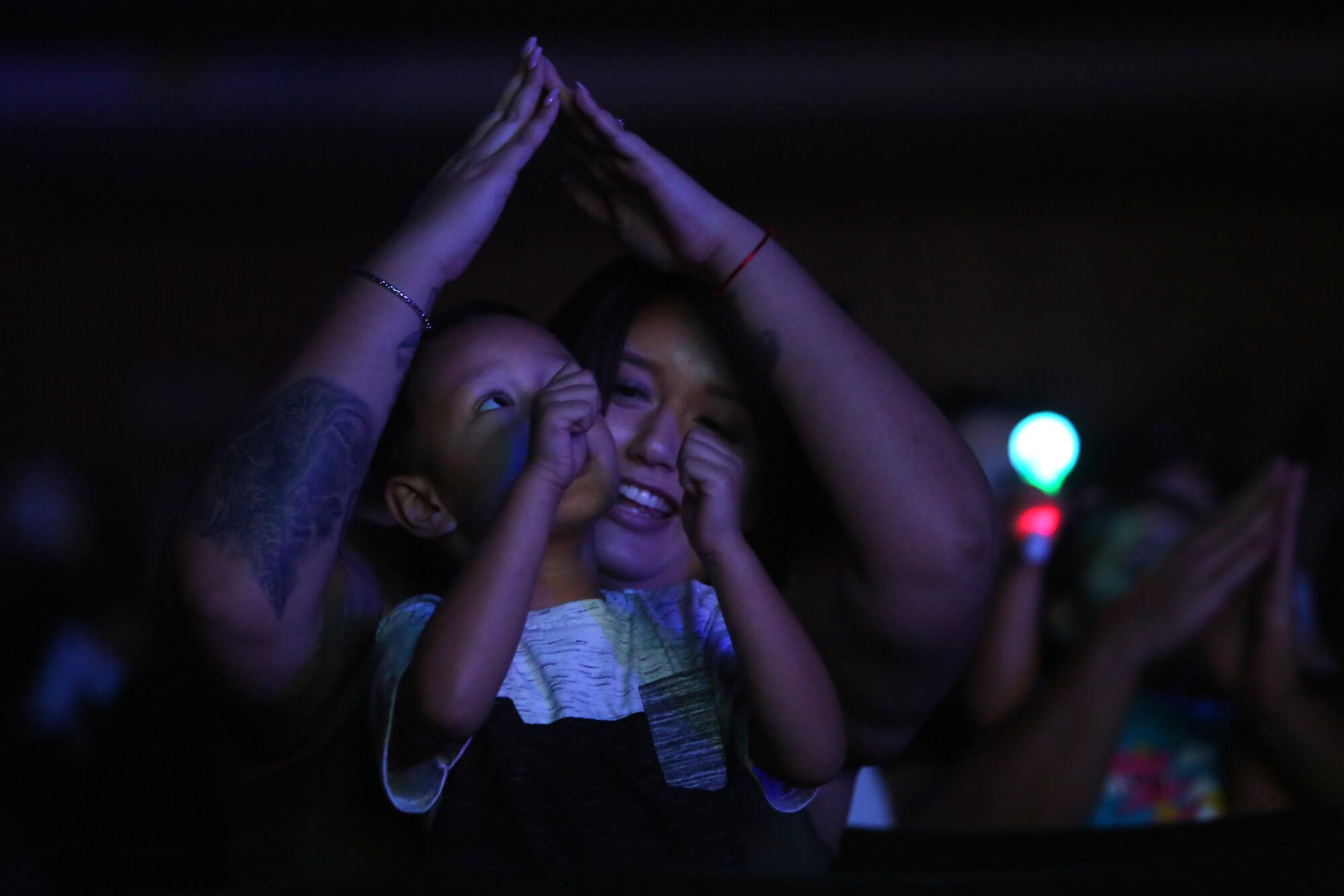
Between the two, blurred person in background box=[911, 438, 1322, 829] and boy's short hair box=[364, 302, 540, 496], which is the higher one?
boy's short hair box=[364, 302, 540, 496]

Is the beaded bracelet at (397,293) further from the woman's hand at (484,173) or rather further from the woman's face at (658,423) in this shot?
the woman's face at (658,423)

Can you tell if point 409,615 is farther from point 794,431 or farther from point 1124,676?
point 1124,676

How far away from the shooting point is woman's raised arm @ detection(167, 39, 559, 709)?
682 millimetres

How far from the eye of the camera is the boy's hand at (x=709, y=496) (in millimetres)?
750

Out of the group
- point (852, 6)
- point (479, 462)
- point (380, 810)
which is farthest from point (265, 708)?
point (852, 6)

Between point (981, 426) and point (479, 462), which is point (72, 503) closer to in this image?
point (981, 426)

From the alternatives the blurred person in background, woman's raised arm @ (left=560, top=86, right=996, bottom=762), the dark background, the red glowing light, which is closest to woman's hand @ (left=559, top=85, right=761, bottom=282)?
woman's raised arm @ (left=560, top=86, right=996, bottom=762)

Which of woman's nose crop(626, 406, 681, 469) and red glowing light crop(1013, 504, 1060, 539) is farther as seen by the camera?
red glowing light crop(1013, 504, 1060, 539)

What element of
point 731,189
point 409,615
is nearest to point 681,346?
point 409,615

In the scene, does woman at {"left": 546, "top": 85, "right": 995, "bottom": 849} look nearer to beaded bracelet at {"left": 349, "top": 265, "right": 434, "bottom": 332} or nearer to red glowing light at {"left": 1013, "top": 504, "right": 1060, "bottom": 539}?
beaded bracelet at {"left": 349, "top": 265, "right": 434, "bottom": 332}

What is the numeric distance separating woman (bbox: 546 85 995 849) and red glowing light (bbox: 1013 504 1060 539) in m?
0.75

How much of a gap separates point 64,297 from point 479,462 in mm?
3427

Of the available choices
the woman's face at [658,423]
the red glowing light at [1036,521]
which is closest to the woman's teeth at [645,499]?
the woman's face at [658,423]

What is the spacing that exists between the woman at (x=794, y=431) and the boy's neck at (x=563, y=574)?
2.8 inches
